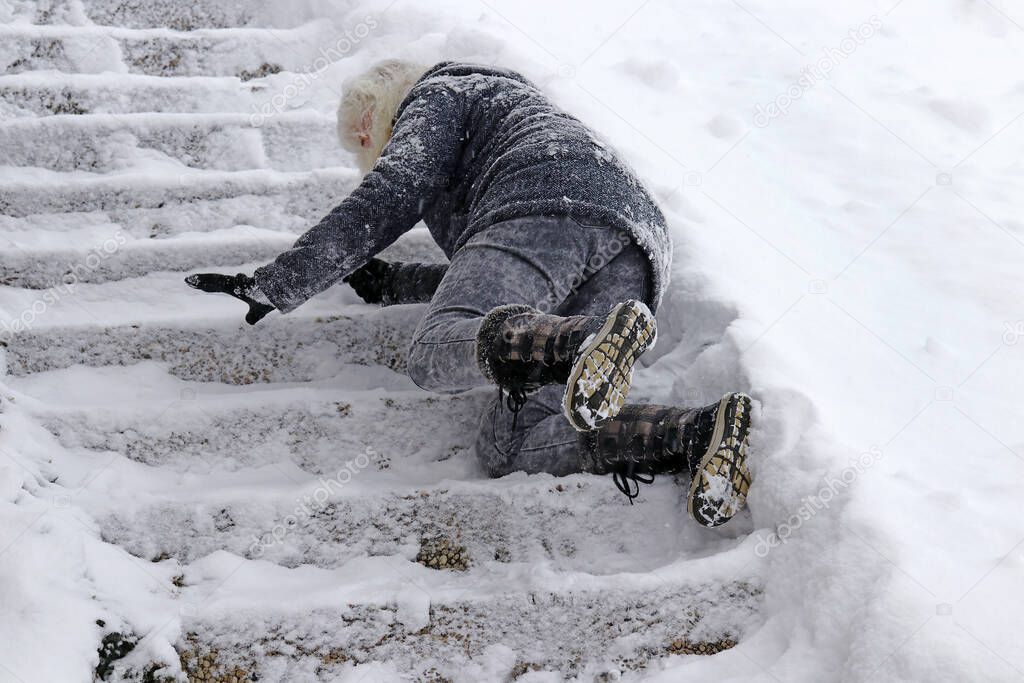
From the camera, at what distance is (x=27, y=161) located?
2410mm

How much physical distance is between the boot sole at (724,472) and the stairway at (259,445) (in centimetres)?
9

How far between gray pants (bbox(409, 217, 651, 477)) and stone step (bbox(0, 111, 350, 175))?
1.17 meters

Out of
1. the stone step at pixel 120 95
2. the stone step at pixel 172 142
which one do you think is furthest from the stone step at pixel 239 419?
the stone step at pixel 120 95

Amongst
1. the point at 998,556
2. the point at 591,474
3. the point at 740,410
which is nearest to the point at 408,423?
the point at 591,474

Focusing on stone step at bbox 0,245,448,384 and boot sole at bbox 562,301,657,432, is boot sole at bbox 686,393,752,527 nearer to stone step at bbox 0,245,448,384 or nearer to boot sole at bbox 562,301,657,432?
boot sole at bbox 562,301,657,432

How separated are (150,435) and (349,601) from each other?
68cm

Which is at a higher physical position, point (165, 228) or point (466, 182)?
point (466, 182)

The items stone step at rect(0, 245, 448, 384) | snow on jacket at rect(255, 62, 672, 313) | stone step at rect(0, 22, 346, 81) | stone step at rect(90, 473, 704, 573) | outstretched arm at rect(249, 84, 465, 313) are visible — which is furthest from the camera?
stone step at rect(0, 22, 346, 81)

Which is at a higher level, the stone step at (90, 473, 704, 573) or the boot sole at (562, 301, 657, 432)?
the boot sole at (562, 301, 657, 432)

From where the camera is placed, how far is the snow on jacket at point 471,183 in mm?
1689

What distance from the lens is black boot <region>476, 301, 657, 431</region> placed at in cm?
132

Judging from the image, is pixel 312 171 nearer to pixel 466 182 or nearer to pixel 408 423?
pixel 466 182

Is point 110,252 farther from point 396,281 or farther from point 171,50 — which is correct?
point 171,50

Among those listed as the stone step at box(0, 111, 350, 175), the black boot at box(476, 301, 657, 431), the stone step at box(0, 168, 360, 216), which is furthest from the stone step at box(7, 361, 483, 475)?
the stone step at box(0, 111, 350, 175)
